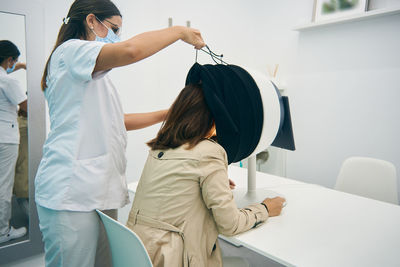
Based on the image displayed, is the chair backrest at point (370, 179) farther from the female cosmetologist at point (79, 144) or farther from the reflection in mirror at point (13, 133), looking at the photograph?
the reflection in mirror at point (13, 133)

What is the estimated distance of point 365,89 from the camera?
245cm

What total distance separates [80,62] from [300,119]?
7.85 feet

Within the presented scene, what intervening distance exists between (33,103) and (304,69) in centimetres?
230

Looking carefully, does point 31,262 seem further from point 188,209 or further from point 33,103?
point 188,209

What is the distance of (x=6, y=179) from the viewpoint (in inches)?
67.4

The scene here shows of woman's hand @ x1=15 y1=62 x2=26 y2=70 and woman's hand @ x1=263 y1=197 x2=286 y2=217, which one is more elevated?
woman's hand @ x1=15 y1=62 x2=26 y2=70

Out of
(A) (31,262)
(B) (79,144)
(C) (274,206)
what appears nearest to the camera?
(B) (79,144)

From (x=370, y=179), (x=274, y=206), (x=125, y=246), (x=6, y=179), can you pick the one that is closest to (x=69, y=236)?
(x=125, y=246)

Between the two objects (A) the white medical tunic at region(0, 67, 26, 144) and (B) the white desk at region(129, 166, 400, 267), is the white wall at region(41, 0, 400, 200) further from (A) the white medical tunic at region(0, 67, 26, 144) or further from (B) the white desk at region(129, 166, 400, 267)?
(B) the white desk at region(129, 166, 400, 267)

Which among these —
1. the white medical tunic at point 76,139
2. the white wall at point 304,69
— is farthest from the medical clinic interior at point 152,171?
the white wall at point 304,69

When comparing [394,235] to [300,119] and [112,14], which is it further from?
[300,119]

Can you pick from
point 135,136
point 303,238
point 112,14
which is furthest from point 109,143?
point 135,136

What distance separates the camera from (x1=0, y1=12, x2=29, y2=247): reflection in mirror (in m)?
1.65

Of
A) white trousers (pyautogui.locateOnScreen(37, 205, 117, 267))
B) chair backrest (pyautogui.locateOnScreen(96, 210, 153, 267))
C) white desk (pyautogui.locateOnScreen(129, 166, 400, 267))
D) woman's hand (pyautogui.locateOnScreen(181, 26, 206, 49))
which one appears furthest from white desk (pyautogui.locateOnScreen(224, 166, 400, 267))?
woman's hand (pyautogui.locateOnScreen(181, 26, 206, 49))
